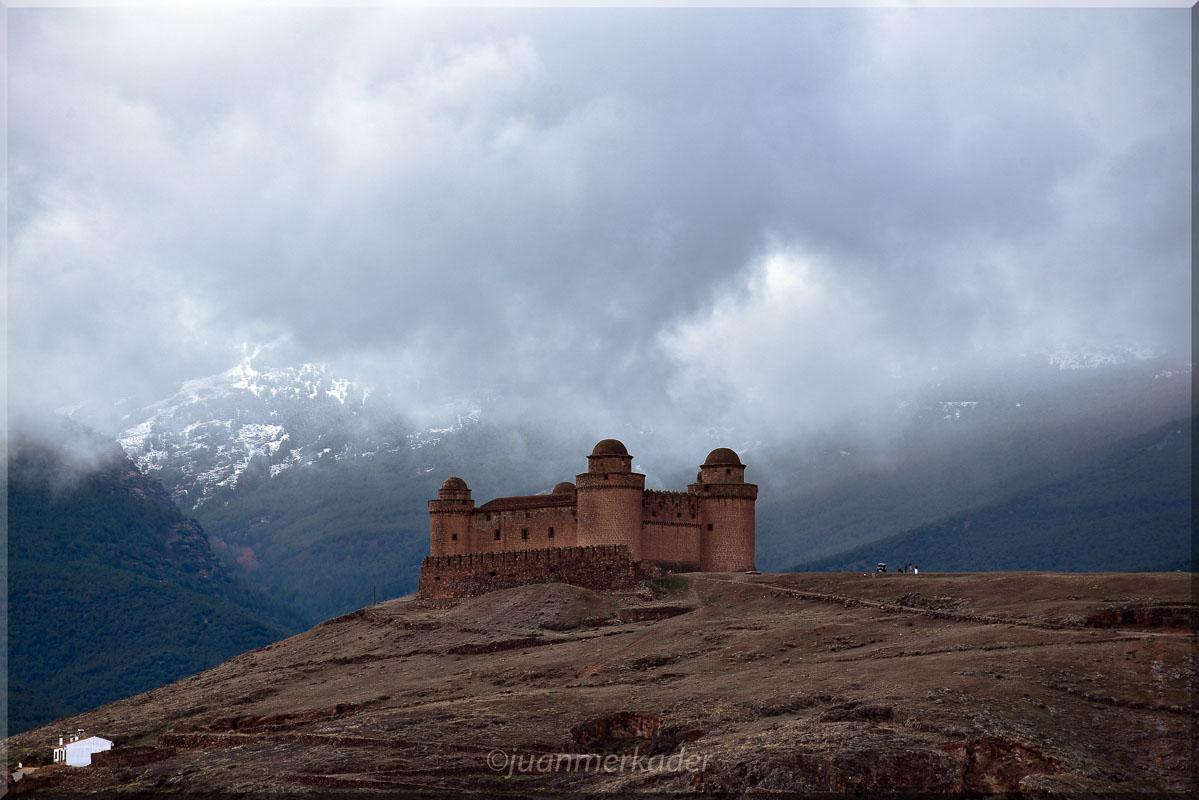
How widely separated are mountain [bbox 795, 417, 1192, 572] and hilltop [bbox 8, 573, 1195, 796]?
69.6 meters

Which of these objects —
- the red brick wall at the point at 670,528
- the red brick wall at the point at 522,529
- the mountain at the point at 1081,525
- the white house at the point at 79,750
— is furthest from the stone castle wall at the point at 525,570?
the mountain at the point at 1081,525

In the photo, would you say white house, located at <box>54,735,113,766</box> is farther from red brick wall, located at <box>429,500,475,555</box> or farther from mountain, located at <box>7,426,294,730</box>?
mountain, located at <box>7,426,294,730</box>

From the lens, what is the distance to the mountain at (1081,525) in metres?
143

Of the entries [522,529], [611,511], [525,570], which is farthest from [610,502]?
[522,529]

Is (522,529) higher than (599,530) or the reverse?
higher

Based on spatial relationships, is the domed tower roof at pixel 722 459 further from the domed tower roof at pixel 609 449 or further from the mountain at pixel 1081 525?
the mountain at pixel 1081 525

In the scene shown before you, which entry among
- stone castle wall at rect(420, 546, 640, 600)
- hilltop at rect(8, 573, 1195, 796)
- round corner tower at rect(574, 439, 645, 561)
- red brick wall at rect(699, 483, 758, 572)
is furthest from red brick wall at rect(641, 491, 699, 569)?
hilltop at rect(8, 573, 1195, 796)

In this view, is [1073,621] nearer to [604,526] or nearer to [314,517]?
[604,526]

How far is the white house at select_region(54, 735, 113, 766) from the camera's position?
63.4m

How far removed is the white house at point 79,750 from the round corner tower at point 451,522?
93.5 feet

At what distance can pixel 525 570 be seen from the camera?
84000mm

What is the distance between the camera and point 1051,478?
163125mm

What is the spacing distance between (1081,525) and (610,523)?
80.1m

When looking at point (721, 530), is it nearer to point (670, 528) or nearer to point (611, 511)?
point (670, 528)
